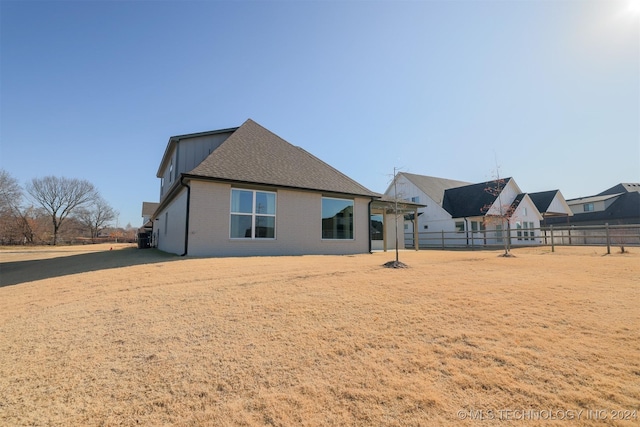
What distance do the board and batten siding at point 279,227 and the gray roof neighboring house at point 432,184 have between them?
15907 mm

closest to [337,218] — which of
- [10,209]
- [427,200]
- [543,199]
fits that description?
[427,200]

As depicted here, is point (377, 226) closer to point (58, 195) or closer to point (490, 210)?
point (490, 210)

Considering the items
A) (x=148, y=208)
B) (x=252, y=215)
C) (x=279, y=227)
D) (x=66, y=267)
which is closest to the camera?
(x=66, y=267)

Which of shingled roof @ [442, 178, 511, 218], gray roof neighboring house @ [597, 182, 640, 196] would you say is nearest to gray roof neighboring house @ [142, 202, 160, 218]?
shingled roof @ [442, 178, 511, 218]

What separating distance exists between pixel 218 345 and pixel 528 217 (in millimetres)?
31432

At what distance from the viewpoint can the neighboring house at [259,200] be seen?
10.4 m

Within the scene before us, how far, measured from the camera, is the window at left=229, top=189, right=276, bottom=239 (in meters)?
11.0

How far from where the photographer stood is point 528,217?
87.9ft

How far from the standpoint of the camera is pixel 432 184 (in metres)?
30.5

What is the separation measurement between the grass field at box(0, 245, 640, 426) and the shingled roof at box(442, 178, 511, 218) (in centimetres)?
2070

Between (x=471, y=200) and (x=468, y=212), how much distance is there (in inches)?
70.0

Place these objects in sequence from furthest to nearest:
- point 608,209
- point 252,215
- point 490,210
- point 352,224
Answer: point 608,209 → point 490,210 → point 352,224 → point 252,215

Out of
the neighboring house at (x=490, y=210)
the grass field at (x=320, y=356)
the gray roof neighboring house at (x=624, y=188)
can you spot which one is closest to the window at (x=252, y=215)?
the grass field at (x=320, y=356)

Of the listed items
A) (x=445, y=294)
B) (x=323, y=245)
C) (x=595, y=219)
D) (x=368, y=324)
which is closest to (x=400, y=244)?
(x=323, y=245)
